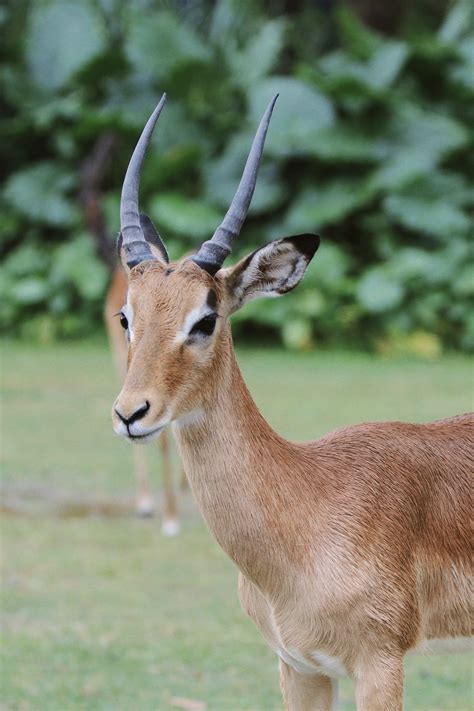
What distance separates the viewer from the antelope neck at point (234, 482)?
352 cm

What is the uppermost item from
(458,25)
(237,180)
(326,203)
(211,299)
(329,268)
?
(458,25)

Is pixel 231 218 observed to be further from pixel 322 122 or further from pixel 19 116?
pixel 19 116

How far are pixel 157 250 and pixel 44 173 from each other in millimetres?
13886

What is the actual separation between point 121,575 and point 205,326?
4129 millimetres

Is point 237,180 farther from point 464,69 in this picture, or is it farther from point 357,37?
point 464,69

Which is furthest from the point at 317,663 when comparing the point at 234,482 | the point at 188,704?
the point at 188,704

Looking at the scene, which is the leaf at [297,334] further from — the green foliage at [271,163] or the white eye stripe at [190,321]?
the white eye stripe at [190,321]

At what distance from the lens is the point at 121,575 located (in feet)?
24.0

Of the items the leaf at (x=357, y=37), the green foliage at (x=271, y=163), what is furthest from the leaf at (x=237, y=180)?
the leaf at (x=357, y=37)

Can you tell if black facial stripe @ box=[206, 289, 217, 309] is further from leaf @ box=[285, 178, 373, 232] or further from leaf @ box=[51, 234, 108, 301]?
leaf @ box=[51, 234, 108, 301]

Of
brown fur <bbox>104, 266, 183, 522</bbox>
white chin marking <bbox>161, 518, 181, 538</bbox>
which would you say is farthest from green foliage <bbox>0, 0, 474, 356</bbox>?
white chin marking <bbox>161, 518, 181, 538</bbox>

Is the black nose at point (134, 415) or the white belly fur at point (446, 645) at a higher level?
the black nose at point (134, 415)

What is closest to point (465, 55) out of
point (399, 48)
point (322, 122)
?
point (399, 48)

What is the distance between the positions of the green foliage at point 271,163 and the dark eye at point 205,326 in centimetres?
1120
